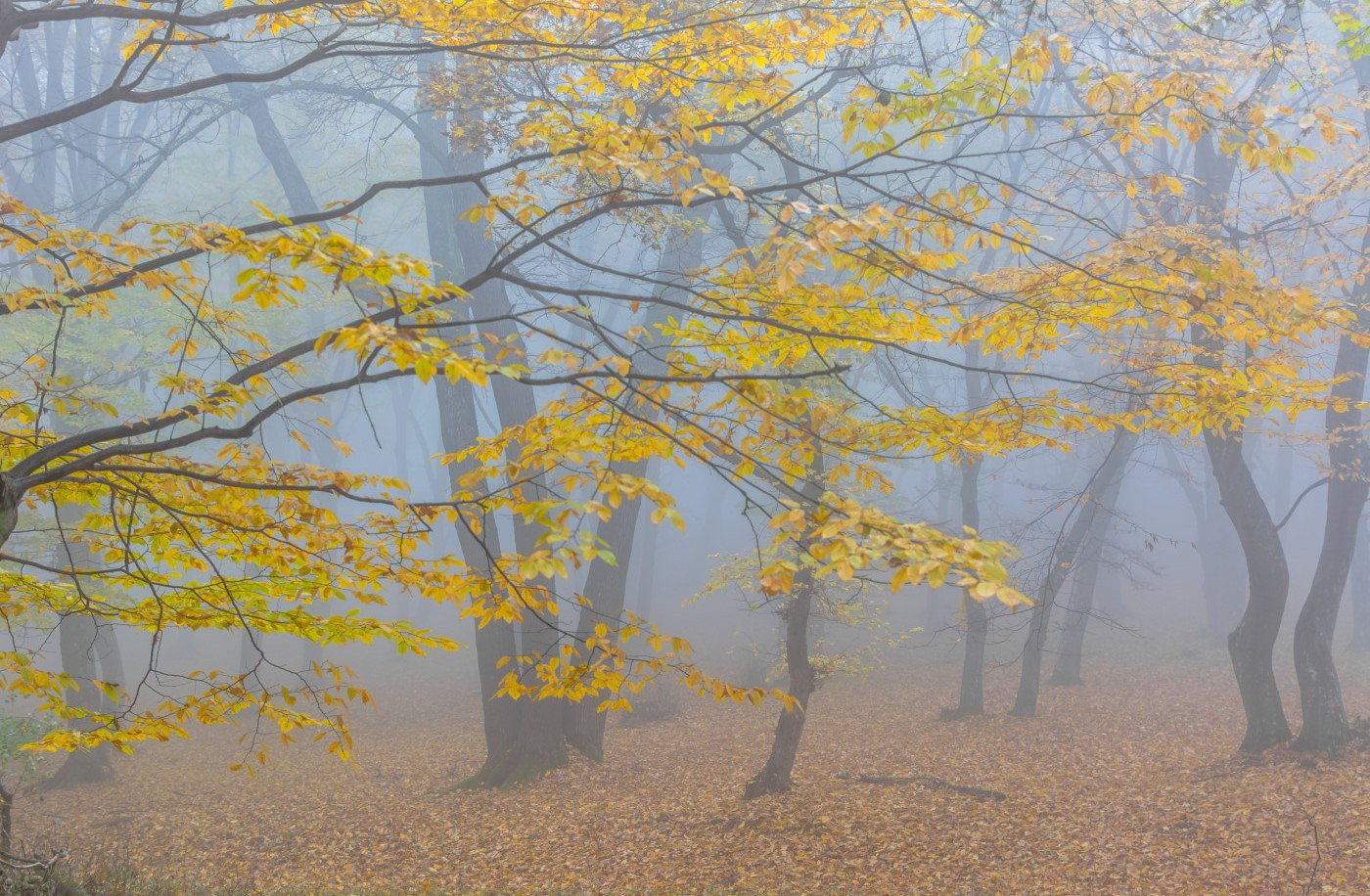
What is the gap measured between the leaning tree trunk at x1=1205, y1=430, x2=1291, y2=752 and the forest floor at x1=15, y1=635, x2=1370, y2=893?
1.32 ft

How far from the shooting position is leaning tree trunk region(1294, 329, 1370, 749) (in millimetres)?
9203

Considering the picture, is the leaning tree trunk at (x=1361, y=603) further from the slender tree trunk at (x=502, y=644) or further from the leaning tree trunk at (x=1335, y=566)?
the slender tree trunk at (x=502, y=644)

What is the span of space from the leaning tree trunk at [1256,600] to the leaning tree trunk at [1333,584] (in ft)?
0.88

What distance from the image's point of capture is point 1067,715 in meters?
13.8

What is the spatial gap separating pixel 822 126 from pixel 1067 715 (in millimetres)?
11742

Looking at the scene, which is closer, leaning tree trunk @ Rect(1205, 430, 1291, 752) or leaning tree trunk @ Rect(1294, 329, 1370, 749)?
leaning tree trunk @ Rect(1294, 329, 1370, 749)

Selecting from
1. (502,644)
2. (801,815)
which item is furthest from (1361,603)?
(502,644)

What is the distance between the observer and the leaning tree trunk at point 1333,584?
9203mm

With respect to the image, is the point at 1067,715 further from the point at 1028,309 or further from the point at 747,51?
the point at 747,51

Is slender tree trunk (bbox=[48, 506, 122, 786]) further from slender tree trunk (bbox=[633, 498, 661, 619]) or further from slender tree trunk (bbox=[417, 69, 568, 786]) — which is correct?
slender tree trunk (bbox=[633, 498, 661, 619])

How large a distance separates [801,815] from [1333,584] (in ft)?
21.4

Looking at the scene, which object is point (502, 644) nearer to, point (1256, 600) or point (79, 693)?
point (79, 693)

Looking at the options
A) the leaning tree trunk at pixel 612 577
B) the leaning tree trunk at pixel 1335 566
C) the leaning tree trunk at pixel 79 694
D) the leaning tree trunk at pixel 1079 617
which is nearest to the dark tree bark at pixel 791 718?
the leaning tree trunk at pixel 612 577

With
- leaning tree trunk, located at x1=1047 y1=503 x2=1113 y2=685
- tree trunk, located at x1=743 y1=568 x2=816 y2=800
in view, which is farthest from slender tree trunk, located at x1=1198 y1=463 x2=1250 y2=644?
tree trunk, located at x1=743 y1=568 x2=816 y2=800
